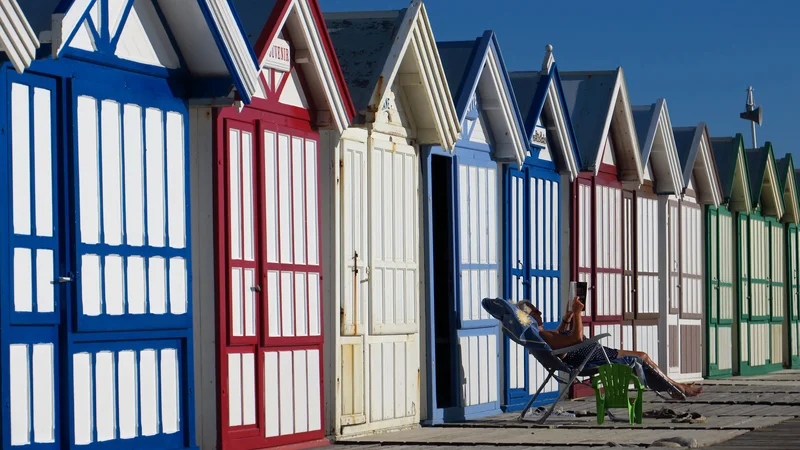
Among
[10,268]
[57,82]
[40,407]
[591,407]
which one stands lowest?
[591,407]

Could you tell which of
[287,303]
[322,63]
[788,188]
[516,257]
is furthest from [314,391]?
[788,188]

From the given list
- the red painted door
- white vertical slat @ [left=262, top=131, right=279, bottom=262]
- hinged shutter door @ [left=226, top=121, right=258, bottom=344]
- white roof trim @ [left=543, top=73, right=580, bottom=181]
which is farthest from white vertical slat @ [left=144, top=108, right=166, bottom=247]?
white roof trim @ [left=543, top=73, right=580, bottom=181]

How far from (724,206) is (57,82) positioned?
18.8 m

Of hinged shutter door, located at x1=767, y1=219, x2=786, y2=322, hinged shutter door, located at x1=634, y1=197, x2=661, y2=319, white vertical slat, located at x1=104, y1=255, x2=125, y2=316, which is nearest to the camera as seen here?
white vertical slat, located at x1=104, y1=255, x2=125, y2=316

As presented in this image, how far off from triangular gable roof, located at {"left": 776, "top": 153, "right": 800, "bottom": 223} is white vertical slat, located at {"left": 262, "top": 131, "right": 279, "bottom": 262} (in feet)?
63.9

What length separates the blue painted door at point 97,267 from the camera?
9.34 m

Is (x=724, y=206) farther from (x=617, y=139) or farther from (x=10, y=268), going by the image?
(x=10, y=268)

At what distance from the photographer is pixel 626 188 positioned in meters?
22.1

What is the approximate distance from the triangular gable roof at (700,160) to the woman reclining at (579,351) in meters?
8.65

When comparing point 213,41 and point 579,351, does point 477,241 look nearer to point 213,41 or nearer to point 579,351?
point 579,351

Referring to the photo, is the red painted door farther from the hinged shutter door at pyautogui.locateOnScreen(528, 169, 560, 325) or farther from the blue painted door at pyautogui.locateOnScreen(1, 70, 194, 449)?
the hinged shutter door at pyautogui.locateOnScreen(528, 169, 560, 325)

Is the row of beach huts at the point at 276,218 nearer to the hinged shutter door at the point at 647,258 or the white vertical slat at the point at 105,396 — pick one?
the white vertical slat at the point at 105,396

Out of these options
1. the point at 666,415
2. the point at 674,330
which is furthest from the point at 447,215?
the point at 674,330

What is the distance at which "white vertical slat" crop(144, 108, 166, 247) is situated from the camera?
10.7 metres
